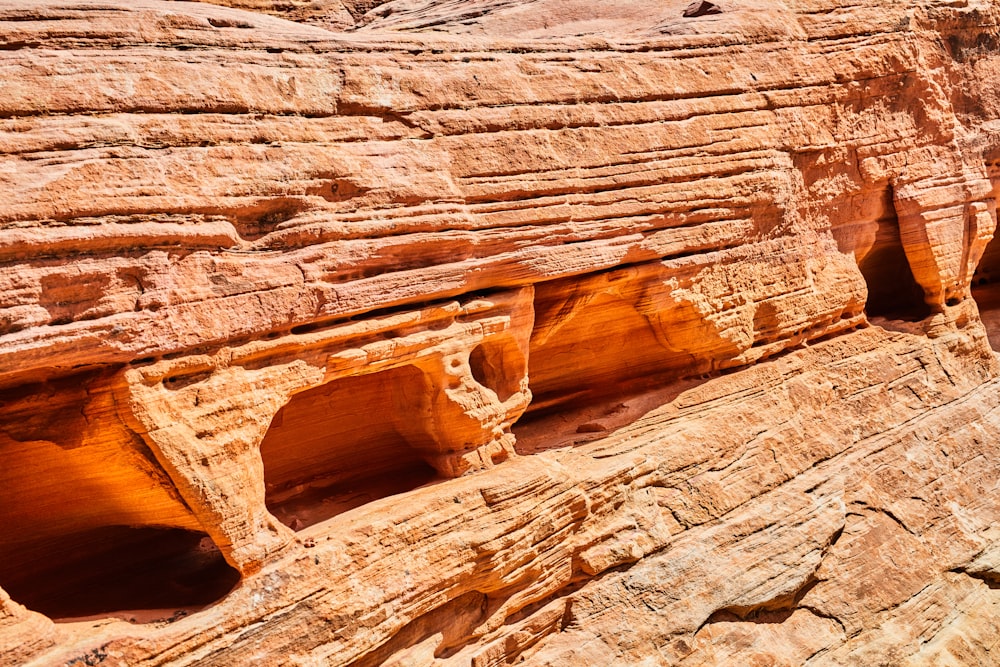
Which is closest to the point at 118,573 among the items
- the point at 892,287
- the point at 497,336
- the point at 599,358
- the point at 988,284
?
the point at 497,336

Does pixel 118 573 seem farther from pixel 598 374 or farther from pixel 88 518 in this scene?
pixel 598 374

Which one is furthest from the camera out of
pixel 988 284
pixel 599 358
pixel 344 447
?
pixel 988 284

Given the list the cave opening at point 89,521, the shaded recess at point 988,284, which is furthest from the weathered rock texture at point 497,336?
the shaded recess at point 988,284

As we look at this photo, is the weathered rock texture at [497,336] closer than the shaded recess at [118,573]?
Yes

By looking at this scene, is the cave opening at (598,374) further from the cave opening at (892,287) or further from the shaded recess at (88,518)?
the cave opening at (892,287)

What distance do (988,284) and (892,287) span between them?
254 centimetres

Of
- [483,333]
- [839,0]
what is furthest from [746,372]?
[839,0]

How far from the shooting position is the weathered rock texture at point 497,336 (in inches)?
179

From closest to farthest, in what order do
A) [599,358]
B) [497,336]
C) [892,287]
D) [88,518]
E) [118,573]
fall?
[88,518]
[118,573]
[497,336]
[599,358]
[892,287]

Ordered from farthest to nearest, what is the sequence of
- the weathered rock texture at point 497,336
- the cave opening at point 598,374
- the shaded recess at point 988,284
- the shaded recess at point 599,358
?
the shaded recess at point 988,284
the shaded recess at point 599,358
the cave opening at point 598,374
the weathered rock texture at point 497,336

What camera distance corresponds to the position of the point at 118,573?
5641 mm

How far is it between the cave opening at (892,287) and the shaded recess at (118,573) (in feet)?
21.8

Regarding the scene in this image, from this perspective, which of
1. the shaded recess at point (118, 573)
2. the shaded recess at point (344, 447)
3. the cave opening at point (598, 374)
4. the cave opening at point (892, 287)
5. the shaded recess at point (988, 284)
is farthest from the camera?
the shaded recess at point (988, 284)

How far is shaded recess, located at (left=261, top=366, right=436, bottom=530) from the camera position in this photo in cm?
601
